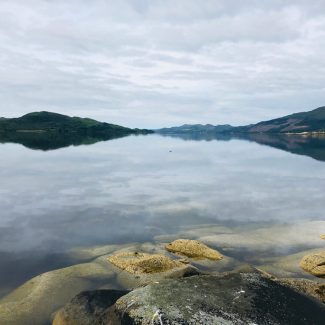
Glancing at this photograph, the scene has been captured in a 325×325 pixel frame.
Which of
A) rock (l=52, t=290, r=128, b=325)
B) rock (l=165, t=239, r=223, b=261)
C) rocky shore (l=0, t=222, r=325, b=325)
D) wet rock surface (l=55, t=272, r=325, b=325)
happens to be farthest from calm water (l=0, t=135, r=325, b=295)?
wet rock surface (l=55, t=272, r=325, b=325)

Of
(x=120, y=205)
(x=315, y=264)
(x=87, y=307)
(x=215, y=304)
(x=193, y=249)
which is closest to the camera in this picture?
(x=215, y=304)

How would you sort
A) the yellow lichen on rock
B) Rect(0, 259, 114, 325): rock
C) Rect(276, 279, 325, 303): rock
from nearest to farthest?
Rect(0, 259, 114, 325): rock, Rect(276, 279, 325, 303): rock, the yellow lichen on rock

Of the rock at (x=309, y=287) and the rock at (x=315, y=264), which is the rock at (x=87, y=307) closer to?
the rock at (x=309, y=287)

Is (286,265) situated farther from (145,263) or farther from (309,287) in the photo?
(145,263)

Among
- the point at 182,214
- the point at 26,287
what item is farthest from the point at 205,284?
the point at 182,214

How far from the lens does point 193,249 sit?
24.1 metres

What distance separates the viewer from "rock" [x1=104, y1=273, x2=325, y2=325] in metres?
10.6

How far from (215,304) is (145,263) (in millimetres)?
10160

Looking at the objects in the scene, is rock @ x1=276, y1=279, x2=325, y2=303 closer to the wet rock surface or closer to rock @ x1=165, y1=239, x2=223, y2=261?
the wet rock surface

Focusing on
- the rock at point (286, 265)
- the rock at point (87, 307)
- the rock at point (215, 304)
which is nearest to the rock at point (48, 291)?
the rock at point (87, 307)

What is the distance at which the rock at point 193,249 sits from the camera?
2334cm

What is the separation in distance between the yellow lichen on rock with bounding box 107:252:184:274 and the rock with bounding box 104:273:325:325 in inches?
310

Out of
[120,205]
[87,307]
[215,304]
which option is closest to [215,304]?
[215,304]

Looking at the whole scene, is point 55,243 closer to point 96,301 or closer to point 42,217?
point 42,217
